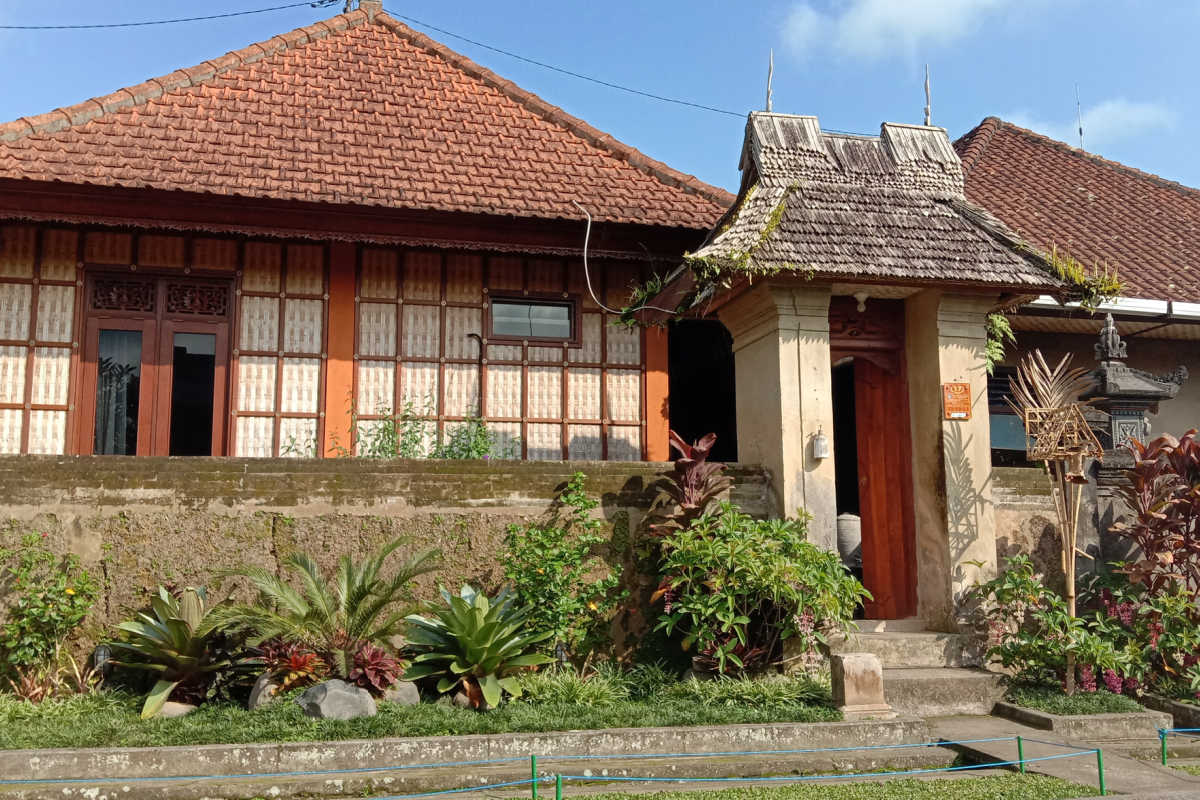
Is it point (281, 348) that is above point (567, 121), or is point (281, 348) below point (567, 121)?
below

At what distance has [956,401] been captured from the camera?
8.09 meters

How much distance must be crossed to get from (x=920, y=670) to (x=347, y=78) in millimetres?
8495

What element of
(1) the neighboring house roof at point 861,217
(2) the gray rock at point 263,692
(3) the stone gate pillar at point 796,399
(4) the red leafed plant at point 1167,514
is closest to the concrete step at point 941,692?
(3) the stone gate pillar at point 796,399

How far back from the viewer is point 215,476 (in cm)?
708

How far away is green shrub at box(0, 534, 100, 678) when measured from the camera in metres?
6.46

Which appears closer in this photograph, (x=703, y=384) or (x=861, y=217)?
(x=861, y=217)

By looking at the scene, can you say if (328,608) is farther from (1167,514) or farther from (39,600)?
(1167,514)

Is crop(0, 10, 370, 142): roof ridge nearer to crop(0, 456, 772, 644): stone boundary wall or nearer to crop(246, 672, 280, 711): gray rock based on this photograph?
crop(0, 456, 772, 644): stone boundary wall

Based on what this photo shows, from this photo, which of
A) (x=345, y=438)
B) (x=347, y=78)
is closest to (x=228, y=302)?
(x=345, y=438)

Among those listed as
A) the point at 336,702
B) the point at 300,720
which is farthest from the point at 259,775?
the point at 336,702

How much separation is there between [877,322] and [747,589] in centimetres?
297

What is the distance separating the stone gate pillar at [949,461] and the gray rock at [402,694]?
407 cm

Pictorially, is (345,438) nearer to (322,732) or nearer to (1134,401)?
(322,732)

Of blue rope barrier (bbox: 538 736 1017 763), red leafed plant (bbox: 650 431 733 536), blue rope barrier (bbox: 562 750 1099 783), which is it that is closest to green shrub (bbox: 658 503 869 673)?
red leafed plant (bbox: 650 431 733 536)
